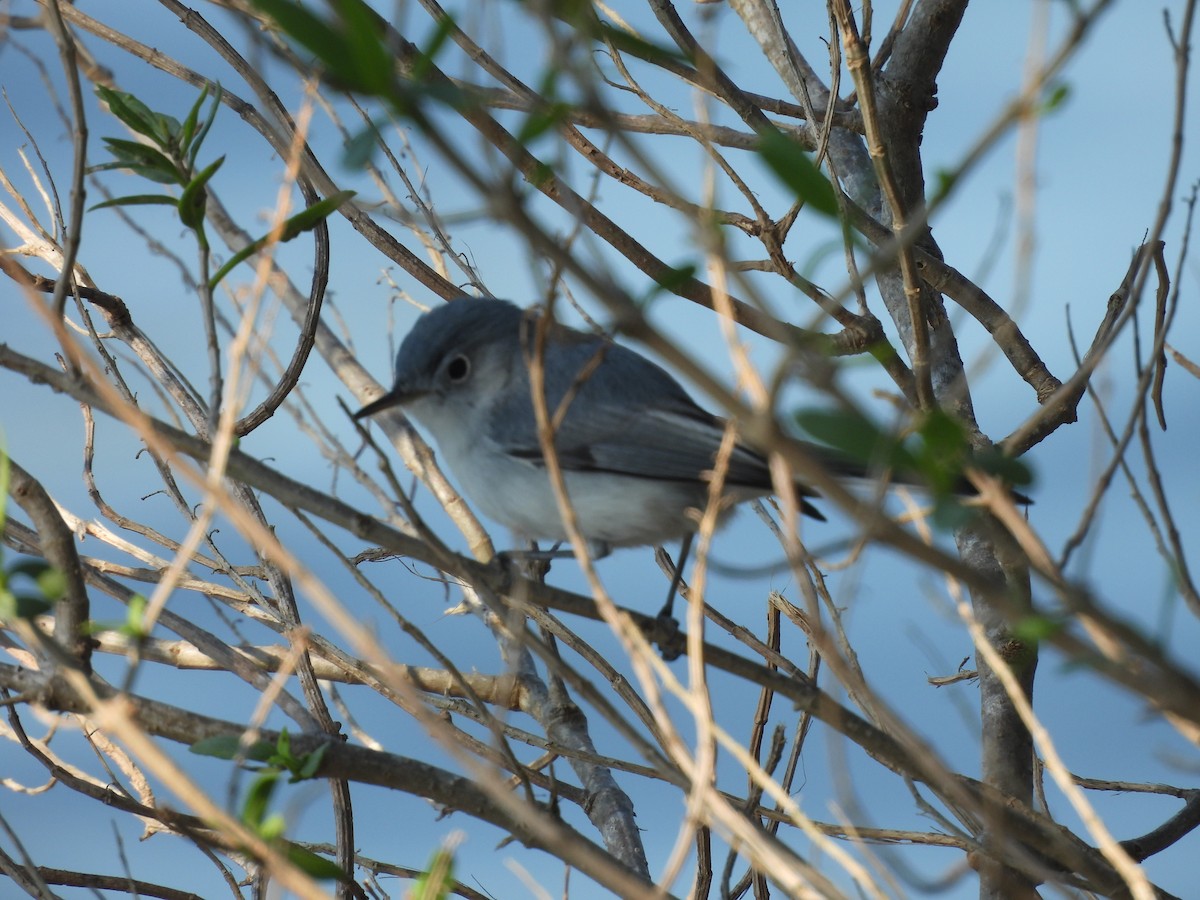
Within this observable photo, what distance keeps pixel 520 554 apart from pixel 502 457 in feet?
0.80

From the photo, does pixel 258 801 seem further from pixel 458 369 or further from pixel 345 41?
pixel 458 369

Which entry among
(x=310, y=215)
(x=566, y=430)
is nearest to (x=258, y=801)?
(x=310, y=215)

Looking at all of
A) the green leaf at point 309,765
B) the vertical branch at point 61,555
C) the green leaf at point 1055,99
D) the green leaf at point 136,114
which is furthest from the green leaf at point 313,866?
the green leaf at point 1055,99

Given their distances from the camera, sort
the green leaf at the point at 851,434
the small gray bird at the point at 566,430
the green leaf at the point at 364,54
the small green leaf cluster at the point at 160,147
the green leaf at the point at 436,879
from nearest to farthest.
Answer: the green leaf at the point at 364,54 → the green leaf at the point at 851,434 → the green leaf at the point at 436,879 → the small green leaf cluster at the point at 160,147 → the small gray bird at the point at 566,430

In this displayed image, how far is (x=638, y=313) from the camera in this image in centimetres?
85

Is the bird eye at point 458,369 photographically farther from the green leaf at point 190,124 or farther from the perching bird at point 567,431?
the green leaf at point 190,124

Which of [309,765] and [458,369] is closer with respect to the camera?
[309,765]

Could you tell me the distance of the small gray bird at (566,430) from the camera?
2.18 metres

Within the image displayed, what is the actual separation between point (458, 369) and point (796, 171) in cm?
159

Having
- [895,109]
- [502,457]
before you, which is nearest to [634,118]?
[895,109]

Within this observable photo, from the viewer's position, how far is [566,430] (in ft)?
7.60

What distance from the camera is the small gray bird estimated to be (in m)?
2.18

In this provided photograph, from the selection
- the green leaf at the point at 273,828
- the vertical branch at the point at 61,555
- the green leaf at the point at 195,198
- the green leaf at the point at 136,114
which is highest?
the green leaf at the point at 136,114

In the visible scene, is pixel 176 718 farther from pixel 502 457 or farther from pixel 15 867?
pixel 502 457
